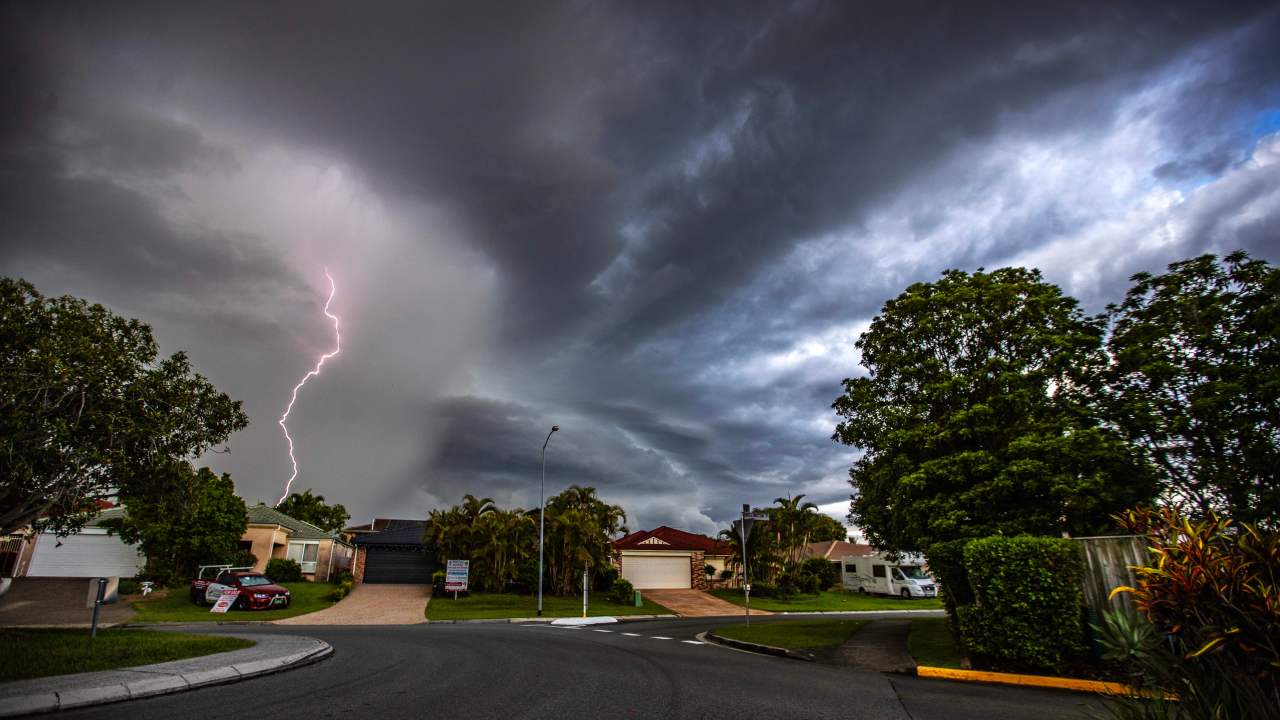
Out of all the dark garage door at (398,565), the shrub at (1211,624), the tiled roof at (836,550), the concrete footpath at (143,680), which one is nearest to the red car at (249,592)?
the dark garage door at (398,565)

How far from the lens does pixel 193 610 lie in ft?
84.9

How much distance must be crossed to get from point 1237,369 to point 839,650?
1068 centimetres

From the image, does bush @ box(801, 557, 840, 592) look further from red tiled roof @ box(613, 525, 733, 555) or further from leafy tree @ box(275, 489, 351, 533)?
leafy tree @ box(275, 489, 351, 533)

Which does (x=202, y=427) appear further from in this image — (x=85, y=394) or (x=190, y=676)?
(x=190, y=676)

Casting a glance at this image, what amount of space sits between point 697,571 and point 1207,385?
36176 millimetres

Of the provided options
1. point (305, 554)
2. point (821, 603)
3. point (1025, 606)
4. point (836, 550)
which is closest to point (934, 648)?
point (1025, 606)

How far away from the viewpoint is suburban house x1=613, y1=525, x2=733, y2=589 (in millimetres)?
43812

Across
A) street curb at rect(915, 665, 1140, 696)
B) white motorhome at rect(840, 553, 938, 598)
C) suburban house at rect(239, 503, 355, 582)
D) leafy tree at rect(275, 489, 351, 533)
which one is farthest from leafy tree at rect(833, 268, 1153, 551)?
leafy tree at rect(275, 489, 351, 533)

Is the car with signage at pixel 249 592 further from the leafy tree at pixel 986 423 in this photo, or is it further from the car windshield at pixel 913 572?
the car windshield at pixel 913 572

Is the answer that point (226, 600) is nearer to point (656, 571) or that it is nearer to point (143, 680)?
point (143, 680)

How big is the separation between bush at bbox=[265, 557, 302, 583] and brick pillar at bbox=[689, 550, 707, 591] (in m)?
27.3

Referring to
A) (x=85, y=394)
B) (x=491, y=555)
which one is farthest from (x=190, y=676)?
(x=491, y=555)

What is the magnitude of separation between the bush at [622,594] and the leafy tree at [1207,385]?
83.7 ft

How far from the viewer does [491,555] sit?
3588 cm
